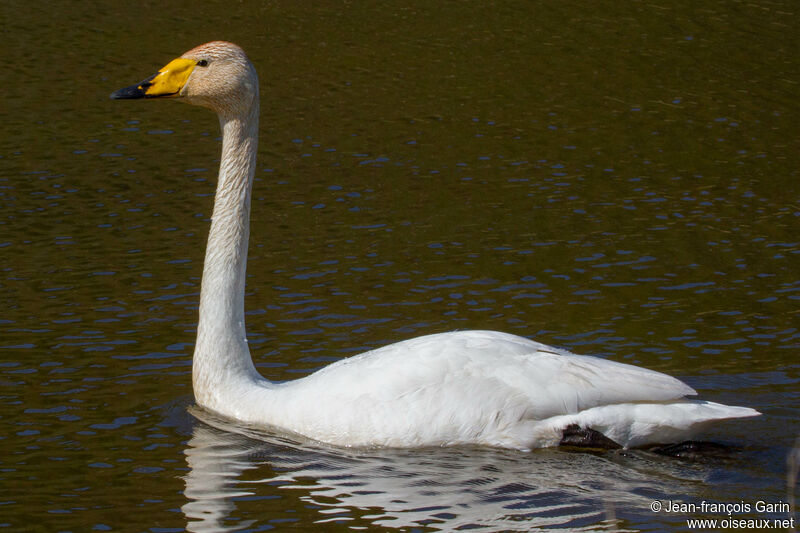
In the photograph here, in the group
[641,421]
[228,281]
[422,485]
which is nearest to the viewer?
[422,485]

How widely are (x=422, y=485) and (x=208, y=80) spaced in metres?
3.29

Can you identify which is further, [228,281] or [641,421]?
[228,281]

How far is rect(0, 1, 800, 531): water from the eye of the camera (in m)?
7.65

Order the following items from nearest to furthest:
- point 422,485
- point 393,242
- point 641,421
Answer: point 422,485 < point 641,421 < point 393,242

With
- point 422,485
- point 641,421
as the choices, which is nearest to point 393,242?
point 641,421

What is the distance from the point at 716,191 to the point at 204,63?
25.2 feet

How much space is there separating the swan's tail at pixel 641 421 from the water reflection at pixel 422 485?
0.41 ft

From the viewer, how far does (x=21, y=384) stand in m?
9.31

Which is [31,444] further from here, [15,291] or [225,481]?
[15,291]

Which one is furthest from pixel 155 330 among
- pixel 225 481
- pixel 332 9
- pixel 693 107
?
pixel 332 9

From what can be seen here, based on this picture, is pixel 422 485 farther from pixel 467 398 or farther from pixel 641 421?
pixel 641 421

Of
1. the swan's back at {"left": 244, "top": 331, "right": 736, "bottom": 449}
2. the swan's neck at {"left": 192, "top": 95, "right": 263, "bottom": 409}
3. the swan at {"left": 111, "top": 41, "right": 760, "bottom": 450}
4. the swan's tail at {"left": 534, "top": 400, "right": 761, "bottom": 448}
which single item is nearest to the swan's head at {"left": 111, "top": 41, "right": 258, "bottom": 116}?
→ the swan's neck at {"left": 192, "top": 95, "right": 263, "bottom": 409}

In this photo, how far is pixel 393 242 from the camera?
12836mm

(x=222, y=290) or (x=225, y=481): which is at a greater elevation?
(x=222, y=290)
